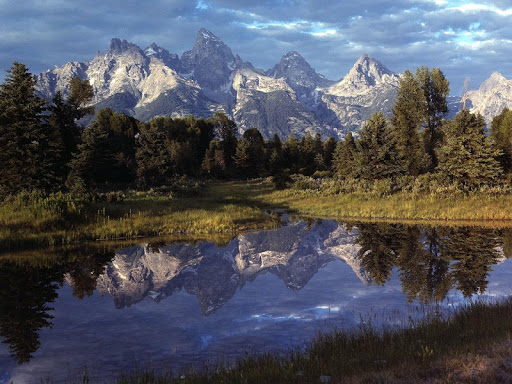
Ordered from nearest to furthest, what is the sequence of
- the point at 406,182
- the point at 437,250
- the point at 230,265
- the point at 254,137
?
the point at 230,265, the point at 437,250, the point at 406,182, the point at 254,137

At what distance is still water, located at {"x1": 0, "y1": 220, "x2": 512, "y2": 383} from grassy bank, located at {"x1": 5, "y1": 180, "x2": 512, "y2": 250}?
3.12 meters

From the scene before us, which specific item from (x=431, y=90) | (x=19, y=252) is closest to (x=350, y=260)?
(x=19, y=252)

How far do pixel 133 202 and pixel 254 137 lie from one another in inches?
3217

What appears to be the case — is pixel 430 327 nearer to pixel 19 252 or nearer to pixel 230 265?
pixel 230 265

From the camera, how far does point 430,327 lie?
8.84 meters

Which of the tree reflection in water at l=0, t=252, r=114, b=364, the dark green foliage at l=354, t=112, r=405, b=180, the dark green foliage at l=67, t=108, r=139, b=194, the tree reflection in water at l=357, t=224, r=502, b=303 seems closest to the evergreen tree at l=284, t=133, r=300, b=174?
the dark green foliage at l=67, t=108, r=139, b=194

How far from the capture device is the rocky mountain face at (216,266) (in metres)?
Answer: 14.6

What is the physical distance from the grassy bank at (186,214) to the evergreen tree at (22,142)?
6.87m

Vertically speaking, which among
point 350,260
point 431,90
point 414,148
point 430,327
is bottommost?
point 350,260

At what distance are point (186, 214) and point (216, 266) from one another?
41.1 ft

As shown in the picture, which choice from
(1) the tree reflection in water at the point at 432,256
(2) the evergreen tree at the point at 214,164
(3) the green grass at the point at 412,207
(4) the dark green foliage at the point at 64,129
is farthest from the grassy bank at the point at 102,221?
(2) the evergreen tree at the point at 214,164

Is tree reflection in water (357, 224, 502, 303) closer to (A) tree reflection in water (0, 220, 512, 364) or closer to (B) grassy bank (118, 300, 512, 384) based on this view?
(A) tree reflection in water (0, 220, 512, 364)

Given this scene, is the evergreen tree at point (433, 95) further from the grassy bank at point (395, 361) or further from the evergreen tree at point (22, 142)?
the grassy bank at point (395, 361)

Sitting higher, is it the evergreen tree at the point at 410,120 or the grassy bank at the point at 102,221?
the evergreen tree at the point at 410,120
